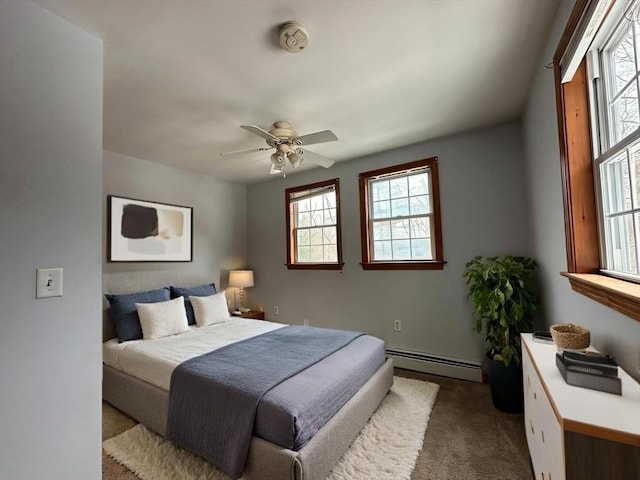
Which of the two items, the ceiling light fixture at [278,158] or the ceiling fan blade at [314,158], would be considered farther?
the ceiling fan blade at [314,158]

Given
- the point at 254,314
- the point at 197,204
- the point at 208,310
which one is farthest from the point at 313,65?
the point at 254,314

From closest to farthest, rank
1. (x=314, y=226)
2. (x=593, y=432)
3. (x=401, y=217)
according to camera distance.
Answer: (x=593, y=432), (x=401, y=217), (x=314, y=226)

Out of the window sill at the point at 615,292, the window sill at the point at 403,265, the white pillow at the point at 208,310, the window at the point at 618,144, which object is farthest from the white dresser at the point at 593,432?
the white pillow at the point at 208,310

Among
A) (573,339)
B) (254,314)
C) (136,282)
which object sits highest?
(136,282)

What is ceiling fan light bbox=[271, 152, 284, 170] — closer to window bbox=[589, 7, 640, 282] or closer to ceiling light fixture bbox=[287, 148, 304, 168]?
ceiling light fixture bbox=[287, 148, 304, 168]

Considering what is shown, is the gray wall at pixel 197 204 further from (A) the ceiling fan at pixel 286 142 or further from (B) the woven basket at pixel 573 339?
(B) the woven basket at pixel 573 339

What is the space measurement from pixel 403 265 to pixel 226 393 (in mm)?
2381

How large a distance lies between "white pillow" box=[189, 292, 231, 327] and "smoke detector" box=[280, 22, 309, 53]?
287 centimetres

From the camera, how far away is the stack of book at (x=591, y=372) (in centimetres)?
98

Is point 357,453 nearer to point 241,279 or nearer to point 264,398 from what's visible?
→ point 264,398

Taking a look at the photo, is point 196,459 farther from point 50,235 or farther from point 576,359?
point 576,359

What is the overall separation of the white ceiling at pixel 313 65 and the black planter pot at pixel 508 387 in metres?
2.24

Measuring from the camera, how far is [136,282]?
3.50m

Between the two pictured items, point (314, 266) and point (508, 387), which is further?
point (314, 266)
